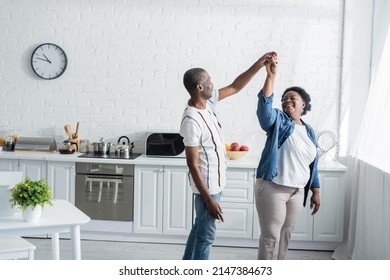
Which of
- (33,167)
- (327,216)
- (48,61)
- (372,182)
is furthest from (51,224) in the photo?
(48,61)

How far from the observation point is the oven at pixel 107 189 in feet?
15.9

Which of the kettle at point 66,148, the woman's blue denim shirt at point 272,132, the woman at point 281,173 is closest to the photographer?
the woman's blue denim shirt at point 272,132

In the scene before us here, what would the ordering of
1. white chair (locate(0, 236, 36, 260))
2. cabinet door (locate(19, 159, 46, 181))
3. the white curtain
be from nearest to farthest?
1. white chair (locate(0, 236, 36, 260))
2. the white curtain
3. cabinet door (locate(19, 159, 46, 181))

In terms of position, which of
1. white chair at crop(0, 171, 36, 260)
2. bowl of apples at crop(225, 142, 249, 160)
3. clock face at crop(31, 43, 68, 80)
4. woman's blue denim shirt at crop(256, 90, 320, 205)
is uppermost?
clock face at crop(31, 43, 68, 80)

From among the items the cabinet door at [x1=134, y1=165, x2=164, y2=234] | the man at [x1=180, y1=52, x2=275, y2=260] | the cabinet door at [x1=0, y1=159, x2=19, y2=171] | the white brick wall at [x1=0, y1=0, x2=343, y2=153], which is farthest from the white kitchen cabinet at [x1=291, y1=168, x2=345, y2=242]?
the cabinet door at [x1=0, y1=159, x2=19, y2=171]

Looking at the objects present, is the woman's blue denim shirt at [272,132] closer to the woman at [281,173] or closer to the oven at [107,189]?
the woman at [281,173]

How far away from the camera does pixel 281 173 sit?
10.2ft

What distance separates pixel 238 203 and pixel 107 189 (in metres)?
1.16

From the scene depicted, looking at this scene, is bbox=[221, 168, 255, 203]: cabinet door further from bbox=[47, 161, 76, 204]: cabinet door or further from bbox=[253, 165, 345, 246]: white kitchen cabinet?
bbox=[47, 161, 76, 204]: cabinet door

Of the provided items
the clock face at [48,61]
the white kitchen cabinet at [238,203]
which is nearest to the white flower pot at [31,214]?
the white kitchen cabinet at [238,203]

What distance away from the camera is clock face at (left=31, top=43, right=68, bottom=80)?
5363mm

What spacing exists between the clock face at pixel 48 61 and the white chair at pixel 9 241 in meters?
2.03

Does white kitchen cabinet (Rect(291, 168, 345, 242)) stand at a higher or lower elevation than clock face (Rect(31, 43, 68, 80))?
lower

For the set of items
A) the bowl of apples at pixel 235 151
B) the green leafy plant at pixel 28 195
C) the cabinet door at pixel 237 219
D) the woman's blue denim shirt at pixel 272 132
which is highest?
the woman's blue denim shirt at pixel 272 132
